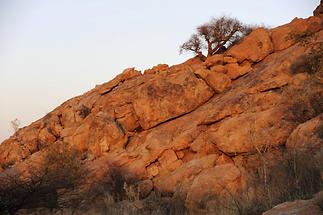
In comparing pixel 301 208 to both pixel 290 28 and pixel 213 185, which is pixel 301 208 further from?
pixel 290 28

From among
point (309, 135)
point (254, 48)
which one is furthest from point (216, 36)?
point (309, 135)

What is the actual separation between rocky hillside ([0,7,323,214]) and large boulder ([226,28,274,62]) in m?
0.06

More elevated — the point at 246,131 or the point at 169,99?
the point at 169,99

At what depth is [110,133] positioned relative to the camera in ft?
77.3

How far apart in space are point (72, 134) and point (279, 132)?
12815mm

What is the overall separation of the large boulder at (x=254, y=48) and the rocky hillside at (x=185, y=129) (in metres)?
0.06

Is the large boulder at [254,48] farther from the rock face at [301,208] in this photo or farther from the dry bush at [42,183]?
the rock face at [301,208]

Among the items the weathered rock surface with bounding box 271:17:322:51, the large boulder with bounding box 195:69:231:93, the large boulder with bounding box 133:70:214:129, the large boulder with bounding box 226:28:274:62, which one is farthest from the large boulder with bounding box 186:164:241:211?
the weathered rock surface with bounding box 271:17:322:51

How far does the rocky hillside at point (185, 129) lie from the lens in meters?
13.7

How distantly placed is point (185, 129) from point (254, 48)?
7759 mm

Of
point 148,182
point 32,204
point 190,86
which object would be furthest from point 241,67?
point 32,204

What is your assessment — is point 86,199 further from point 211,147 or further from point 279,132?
point 279,132

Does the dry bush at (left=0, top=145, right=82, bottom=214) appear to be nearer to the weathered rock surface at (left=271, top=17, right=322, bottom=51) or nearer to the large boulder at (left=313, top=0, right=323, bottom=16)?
the weathered rock surface at (left=271, top=17, right=322, bottom=51)

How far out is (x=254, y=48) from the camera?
25.8 metres
